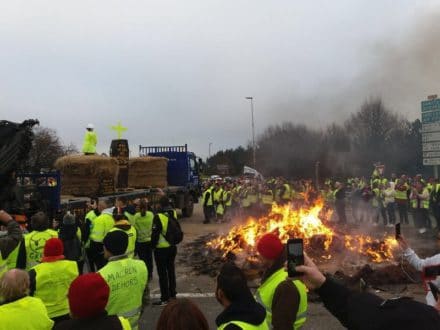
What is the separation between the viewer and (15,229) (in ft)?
15.7

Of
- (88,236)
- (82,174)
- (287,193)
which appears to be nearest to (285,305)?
(88,236)

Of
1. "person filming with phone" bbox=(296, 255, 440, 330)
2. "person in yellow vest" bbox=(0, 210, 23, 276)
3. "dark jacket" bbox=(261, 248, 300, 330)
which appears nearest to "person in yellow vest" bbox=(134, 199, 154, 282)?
"person in yellow vest" bbox=(0, 210, 23, 276)

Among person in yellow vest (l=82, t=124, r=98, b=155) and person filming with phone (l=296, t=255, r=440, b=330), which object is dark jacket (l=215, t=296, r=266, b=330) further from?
person in yellow vest (l=82, t=124, r=98, b=155)

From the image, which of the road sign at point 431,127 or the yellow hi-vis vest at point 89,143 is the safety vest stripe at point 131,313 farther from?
the road sign at point 431,127

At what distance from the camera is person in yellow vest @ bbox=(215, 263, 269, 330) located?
8.59 ft

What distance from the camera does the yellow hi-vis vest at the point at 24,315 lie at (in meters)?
2.94

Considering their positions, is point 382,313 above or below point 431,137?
below

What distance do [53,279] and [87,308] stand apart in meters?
2.02

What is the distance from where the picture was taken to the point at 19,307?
3.03m

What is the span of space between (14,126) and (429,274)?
7678mm

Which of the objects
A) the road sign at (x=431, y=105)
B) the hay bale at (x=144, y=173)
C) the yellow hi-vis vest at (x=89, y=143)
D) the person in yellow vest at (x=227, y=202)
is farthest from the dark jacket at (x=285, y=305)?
the person in yellow vest at (x=227, y=202)

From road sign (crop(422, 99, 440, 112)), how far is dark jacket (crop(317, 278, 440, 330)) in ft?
53.6

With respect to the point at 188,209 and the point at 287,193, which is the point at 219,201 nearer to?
the point at 188,209

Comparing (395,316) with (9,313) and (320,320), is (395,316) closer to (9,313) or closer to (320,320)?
(9,313)
